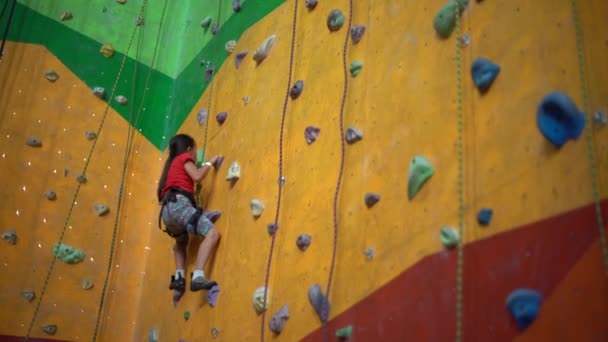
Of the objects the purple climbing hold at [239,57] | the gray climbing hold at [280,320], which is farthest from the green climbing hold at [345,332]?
the purple climbing hold at [239,57]

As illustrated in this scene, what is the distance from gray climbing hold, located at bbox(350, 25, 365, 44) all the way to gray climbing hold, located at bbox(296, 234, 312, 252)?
63 centimetres

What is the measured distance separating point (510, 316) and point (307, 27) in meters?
1.41

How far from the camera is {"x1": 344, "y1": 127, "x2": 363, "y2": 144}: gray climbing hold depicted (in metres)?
1.96

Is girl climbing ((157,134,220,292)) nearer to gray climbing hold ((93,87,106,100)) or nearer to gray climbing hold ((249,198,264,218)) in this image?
gray climbing hold ((249,198,264,218))

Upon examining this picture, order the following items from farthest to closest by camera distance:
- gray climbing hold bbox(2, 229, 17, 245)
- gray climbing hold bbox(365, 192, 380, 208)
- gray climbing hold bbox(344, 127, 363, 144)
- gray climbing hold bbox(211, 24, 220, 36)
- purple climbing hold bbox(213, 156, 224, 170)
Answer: gray climbing hold bbox(211, 24, 220, 36), gray climbing hold bbox(2, 229, 17, 245), purple climbing hold bbox(213, 156, 224, 170), gray climbing hold bbox(344, 127, 363, 144), gray climbing hold bbox(365, 192, 380, 208)

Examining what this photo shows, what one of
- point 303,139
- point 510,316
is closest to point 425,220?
point 510,316

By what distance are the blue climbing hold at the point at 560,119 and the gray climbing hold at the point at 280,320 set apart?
3.11 ft

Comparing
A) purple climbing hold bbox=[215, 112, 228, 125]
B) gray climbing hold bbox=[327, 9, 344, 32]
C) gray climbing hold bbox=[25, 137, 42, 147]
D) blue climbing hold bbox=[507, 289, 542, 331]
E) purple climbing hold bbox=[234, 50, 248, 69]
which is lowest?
blue climbing hold bbox=[507, 289, 542, 331]

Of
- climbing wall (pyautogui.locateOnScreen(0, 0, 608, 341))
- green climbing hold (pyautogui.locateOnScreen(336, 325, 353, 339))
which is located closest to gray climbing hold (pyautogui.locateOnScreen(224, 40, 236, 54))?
climbing wall (pyautogui.locateOnScreen(0, 0, 608, 341))

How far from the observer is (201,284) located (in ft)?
7.75

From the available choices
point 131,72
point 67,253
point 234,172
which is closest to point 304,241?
point 234,172

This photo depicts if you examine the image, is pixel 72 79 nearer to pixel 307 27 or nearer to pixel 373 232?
pixel 307 27

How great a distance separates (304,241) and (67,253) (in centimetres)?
133

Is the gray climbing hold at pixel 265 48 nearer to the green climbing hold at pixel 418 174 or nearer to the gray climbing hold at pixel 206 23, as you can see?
the gray climbing hold at pixel 206 23
